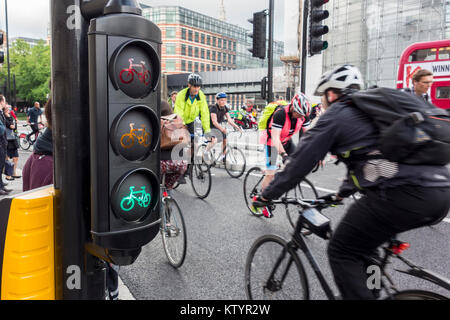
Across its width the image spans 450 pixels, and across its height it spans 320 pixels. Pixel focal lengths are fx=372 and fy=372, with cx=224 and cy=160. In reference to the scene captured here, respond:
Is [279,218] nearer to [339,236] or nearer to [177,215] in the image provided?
[177,215]

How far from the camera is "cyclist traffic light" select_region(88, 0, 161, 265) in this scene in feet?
4.32

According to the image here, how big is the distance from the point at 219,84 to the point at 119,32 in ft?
210

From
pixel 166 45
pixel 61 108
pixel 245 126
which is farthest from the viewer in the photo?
pixel 166 45

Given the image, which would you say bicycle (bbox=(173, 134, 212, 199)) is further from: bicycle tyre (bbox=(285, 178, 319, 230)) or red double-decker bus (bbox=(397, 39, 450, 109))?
red double-decker bus (bbox=(397, 39, 450, 109))

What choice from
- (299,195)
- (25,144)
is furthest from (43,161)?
(25,144)

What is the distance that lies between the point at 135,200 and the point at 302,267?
1351mm

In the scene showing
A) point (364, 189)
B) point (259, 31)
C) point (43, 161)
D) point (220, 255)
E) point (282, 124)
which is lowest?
point (220, 255)

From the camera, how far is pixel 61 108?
1500mm

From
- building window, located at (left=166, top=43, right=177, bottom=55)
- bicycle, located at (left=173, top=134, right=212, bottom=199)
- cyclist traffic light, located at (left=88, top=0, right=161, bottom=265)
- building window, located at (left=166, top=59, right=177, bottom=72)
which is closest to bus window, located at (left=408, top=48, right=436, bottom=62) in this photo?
bicycle, located at (left=173, top=134, right=212, bottom=199)

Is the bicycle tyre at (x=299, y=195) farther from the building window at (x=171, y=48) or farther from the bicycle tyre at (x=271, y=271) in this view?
the building window at (x=171, y=48)

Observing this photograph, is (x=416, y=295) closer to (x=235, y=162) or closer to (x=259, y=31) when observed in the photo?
(x=235, y=162)

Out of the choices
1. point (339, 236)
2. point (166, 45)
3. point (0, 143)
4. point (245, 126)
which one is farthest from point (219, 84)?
point (339, 236)

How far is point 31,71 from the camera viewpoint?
1956 inches

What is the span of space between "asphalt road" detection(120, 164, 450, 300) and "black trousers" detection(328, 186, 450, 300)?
0.56 m
